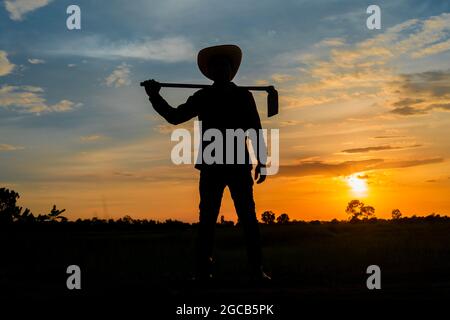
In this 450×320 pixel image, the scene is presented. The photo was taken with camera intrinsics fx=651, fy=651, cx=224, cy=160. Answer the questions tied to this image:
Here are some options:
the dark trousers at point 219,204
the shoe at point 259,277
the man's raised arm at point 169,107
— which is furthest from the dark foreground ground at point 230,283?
the man's raised arm at point 169,107

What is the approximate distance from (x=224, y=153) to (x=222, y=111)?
537 mm

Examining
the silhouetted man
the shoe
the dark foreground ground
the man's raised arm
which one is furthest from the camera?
the man's raised arm

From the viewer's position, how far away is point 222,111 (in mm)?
8250

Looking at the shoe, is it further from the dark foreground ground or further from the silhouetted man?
the dark foreground ground

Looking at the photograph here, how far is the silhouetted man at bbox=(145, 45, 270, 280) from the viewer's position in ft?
26.9

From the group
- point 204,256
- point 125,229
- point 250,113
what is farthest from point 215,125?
point 125,229

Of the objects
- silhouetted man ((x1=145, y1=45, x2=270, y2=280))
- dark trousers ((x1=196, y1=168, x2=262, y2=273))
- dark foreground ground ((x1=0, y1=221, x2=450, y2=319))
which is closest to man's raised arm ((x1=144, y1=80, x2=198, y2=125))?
silhouetted man ((x1=145, y1=45, x2=270, y2=280))

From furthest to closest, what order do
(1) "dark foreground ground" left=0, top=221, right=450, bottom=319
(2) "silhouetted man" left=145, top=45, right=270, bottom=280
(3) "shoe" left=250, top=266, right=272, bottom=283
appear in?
(2) "silhouetted man" left=145, top=45, right=270, bottom=280, (3) "shoe" left=250, top=266, right=272, bottom=283, (1) "dark foreground ground" left=0, top=221, right=450, bottom=319

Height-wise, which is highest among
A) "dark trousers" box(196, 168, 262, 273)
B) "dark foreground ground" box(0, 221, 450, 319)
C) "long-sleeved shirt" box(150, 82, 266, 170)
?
"long-sleeved shirt" box(150, 82, 266, 170)

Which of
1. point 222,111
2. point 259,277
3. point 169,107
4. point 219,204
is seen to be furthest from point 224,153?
point 259,277

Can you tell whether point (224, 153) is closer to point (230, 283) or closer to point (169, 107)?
point (169, 107)

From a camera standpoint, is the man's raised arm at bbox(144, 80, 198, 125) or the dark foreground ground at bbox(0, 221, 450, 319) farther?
the man's raised arm at bbox(144, 80, 198, 125)
